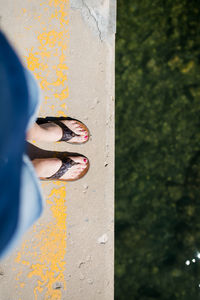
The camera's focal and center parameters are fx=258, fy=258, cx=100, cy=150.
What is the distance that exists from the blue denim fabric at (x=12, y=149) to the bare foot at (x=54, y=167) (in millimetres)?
644

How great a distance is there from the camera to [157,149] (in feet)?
6.73

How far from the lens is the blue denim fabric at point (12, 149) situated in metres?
0.99

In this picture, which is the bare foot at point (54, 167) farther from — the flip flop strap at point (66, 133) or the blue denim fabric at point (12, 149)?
the blue denim fabric at point (12, 149)

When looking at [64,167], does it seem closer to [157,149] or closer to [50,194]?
[50,194]

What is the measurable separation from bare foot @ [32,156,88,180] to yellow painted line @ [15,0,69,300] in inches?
5.6

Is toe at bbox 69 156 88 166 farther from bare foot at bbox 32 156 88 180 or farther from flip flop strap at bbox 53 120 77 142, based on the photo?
flip flop strap at bbox 53 120 77 142

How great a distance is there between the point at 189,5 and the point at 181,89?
707 millimetres

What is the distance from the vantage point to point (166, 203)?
79.7 inches

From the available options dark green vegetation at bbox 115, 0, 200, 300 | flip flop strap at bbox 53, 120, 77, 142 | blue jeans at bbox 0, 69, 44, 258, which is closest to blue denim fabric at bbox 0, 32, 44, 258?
blue jeans at bbox 0, 69, 44, 258

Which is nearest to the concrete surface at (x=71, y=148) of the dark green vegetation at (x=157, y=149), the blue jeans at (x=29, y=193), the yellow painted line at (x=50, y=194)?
the yellow painted line at (x=50, y=194)

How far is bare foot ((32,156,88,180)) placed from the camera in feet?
5.79

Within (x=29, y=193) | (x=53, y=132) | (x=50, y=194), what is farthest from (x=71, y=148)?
(x=29, y=193)

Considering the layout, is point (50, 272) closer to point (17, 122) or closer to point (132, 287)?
point (132, 287)

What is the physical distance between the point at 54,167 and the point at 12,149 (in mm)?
821
